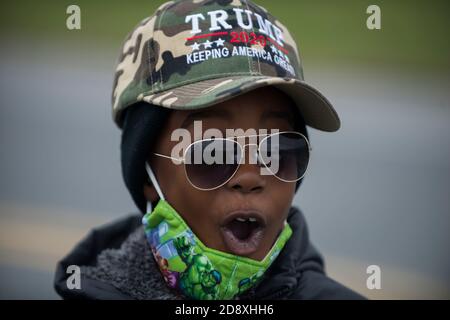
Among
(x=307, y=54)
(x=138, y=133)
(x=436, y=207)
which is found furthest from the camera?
(x=307, y=54)

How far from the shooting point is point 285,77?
1.95 m

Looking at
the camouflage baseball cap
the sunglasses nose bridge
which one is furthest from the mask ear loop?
the sunglasses nose bridge

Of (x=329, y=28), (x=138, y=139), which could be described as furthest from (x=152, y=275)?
(x=329, y=28)

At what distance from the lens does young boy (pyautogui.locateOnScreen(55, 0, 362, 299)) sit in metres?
1.86

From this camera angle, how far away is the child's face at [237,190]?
6.09 feet

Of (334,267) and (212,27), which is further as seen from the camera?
(334,267)

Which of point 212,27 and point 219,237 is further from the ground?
point 212,27

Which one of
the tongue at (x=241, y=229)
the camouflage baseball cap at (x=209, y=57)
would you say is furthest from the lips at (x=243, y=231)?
the camouflage baseball cap at (x=209, y=57)

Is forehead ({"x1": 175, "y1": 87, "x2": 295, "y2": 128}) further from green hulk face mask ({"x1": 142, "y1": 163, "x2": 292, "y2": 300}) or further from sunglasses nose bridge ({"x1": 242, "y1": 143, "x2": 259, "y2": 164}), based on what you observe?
green hulk face mask ({"x1": 142, "y1": 163, "x2": 292, "y2": 300})

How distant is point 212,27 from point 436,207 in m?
2.88

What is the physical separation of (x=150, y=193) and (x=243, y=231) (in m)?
0.39

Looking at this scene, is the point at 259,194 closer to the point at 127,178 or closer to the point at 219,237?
the point at 219,237

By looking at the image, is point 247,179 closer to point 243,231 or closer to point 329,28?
point 243,231
